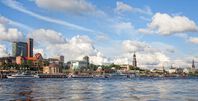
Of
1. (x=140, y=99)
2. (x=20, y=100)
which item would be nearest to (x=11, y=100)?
(x=20, y=100)

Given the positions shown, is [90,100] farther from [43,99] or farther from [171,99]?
[171,99]

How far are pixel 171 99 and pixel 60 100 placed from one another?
1870 cm

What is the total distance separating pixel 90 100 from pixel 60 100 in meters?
4.80

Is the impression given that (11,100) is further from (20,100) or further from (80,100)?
(80,100)

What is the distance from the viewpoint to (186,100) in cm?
6612

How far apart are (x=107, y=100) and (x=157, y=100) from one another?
8018 mm

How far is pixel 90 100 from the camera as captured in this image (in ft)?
213

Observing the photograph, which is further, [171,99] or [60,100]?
[171,99]

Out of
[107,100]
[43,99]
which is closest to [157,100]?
[107,100]

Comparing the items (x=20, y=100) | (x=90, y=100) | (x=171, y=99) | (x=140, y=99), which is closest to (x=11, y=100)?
(x=20, y=100)

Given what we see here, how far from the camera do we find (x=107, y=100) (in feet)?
215

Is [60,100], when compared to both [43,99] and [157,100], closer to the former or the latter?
[43,99]

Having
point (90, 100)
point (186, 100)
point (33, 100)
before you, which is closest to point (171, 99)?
point (186, 100)

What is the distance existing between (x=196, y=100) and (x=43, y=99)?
81.2ft
